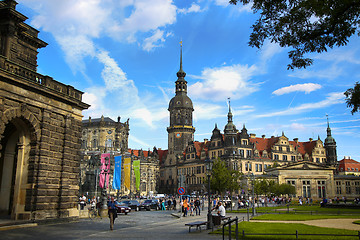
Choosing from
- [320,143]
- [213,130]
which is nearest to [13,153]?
[213,130]

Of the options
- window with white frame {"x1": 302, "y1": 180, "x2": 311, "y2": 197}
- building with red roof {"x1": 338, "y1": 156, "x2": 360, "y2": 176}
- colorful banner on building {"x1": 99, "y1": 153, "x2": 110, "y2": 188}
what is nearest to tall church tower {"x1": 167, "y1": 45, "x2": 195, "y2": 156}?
window with white frame {"x1": 302, "y1": 180, "x2": 311, "y2": 197}

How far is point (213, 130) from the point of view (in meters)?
Result: 84.7

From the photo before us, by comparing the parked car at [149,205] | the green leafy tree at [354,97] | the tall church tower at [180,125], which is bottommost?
the parked car at [149,205]

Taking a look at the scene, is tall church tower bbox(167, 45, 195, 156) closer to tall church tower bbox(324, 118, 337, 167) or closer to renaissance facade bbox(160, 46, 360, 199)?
renaissance facade bbox(160, 46, 360, 199)

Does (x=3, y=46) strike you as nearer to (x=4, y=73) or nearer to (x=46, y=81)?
(x=46, y=81)

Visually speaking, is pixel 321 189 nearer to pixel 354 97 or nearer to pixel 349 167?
pixel 349 167

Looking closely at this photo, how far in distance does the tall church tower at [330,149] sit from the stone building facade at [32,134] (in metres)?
83.3

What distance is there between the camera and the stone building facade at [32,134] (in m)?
19.1

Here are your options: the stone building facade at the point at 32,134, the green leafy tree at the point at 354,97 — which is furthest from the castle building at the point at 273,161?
the green leafy tree at the point at 354,97

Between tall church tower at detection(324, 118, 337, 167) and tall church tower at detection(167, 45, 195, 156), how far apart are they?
128 ft

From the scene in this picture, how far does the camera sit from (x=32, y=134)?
20.2 m

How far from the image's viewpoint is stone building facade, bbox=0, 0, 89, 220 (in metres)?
19.1

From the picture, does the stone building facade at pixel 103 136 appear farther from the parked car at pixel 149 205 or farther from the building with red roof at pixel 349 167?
the building with red roof at pixel 349 167

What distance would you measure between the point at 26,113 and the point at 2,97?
1899mm
